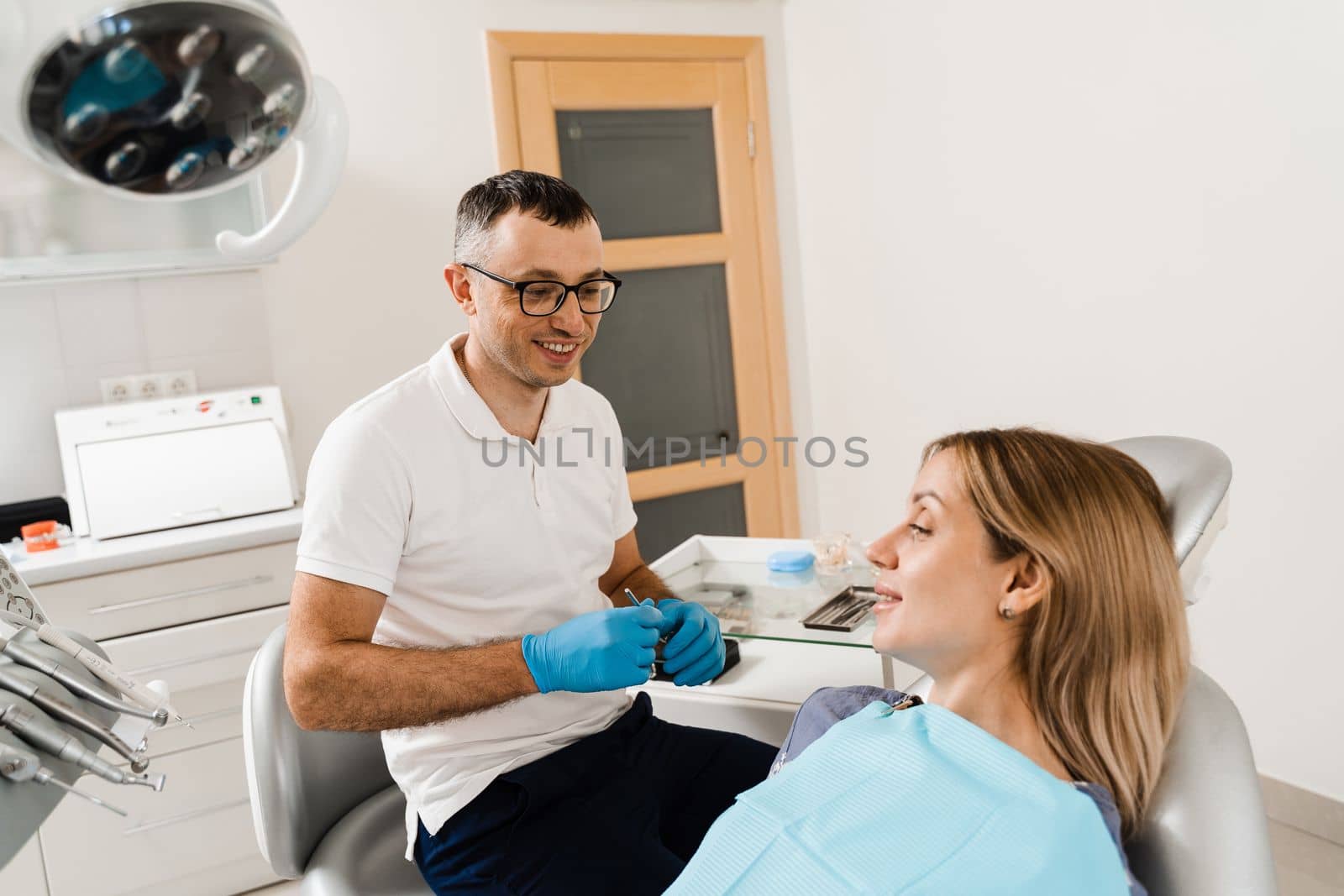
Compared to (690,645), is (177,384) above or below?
above

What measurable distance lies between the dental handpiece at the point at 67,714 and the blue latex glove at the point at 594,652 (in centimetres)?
59

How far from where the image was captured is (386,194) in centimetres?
313

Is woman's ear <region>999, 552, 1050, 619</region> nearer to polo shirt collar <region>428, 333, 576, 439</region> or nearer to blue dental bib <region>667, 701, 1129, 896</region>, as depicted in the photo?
blue dental bib <region>667, 701, 1129, 896</region>

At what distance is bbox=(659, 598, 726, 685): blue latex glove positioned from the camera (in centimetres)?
145

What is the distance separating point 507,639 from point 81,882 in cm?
156

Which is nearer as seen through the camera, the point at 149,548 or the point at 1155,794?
the point at 1155,794

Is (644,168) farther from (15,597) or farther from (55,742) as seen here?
(55,742)

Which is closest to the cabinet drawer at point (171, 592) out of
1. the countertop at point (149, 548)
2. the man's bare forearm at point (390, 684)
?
the countertop at point (149, 548)

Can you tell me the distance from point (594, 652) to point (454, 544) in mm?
276

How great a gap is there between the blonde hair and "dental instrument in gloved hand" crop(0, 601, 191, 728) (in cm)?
78

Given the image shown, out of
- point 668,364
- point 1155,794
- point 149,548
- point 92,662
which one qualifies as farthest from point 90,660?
point 668,364

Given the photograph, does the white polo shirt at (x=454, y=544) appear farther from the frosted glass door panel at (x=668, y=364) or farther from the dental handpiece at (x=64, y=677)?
the frosted glass door panel at (x=668, y=364)

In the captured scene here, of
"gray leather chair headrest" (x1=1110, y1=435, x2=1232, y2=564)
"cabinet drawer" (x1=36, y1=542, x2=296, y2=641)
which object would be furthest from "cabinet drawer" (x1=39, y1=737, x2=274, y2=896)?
"gray leather chair headrest" (x1=1110, y1=435, x2=1232, y2=564)

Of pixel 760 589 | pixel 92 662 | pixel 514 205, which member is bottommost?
pixel 760 589
